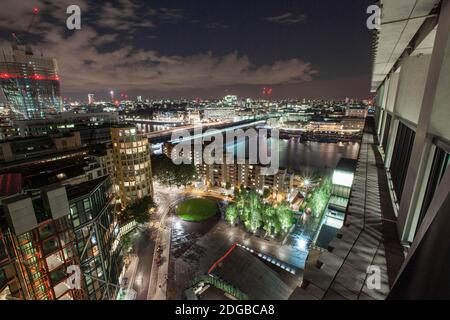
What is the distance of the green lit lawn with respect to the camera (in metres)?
13.9

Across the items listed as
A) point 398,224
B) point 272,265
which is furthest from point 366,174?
point 272,265

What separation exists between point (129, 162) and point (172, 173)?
5.14 meters

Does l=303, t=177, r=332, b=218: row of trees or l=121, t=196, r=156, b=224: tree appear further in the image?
l=303, t=177, r=332, b=218: row of trees

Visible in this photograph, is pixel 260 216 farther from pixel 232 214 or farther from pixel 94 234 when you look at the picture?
pixel 94 234

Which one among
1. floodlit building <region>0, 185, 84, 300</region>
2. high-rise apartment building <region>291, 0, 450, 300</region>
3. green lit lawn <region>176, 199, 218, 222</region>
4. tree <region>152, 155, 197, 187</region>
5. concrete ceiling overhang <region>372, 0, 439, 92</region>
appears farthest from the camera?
tree <region>152, 155, 197, 187</region>

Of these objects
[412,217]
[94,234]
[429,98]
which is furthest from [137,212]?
[429,98]

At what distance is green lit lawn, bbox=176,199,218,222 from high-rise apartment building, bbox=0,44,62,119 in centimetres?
3823

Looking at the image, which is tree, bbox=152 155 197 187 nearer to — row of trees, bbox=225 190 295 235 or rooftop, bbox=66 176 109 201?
row of trees, bbox=225 190 295 235

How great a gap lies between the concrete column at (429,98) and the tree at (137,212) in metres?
12.3

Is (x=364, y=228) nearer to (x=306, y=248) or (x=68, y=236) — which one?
(x=68, y=236)

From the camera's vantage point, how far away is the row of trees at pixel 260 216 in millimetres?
11992

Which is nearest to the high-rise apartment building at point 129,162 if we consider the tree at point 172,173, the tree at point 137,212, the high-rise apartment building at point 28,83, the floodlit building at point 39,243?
the tree at point 137,212

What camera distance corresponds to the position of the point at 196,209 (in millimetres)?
14898

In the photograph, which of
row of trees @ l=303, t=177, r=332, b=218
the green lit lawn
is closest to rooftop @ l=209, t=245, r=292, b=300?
the green lit lawn
